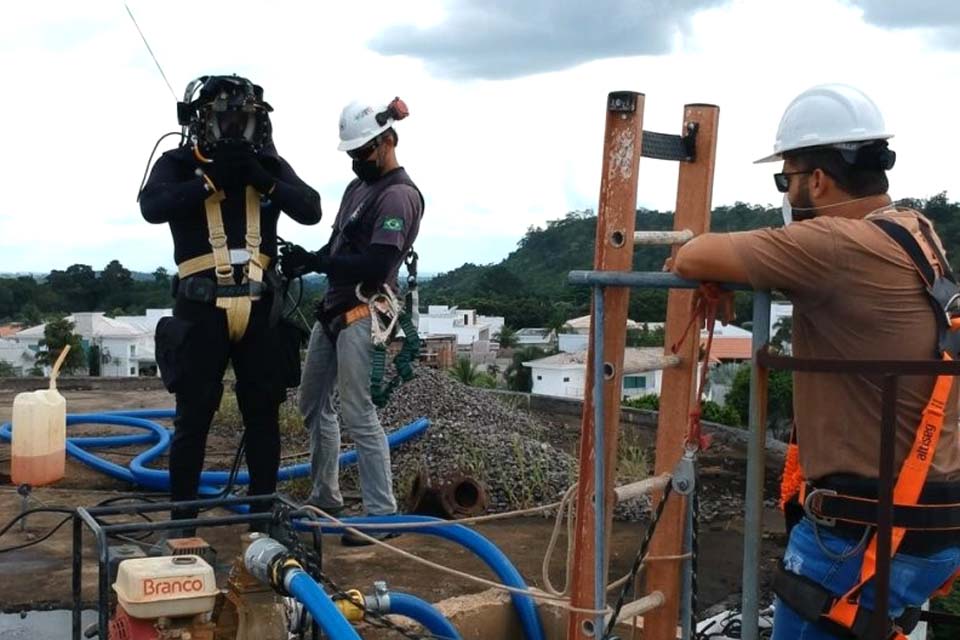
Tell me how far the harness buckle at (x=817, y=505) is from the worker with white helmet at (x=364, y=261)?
294 cm

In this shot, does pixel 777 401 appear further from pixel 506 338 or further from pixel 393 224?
pixel 506 338

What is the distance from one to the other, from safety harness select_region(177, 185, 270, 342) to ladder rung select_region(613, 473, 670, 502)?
232 cm

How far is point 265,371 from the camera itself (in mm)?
5133

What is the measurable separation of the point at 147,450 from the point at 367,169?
3222mm

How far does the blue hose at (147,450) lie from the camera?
21.4ft

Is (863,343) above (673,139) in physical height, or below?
below

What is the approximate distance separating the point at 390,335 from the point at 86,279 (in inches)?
2089

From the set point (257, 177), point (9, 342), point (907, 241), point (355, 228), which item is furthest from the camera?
point (9, 342)

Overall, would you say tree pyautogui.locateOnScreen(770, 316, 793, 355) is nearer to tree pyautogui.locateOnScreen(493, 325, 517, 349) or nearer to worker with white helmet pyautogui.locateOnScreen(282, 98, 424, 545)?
worker with white helmet pyautogui.locateOnScreen(282, 98, 424, 545)

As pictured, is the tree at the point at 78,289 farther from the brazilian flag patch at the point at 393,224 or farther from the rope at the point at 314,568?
the rope at the point at 314,568

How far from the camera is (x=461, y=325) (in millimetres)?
45000

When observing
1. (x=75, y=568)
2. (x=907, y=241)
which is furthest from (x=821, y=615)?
(x=75, y=568)

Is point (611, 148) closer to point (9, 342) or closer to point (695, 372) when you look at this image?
point (695, 372)

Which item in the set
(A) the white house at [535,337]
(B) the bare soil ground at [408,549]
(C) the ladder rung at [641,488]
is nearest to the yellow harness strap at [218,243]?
(B) the bare soil ground at [408,549]
